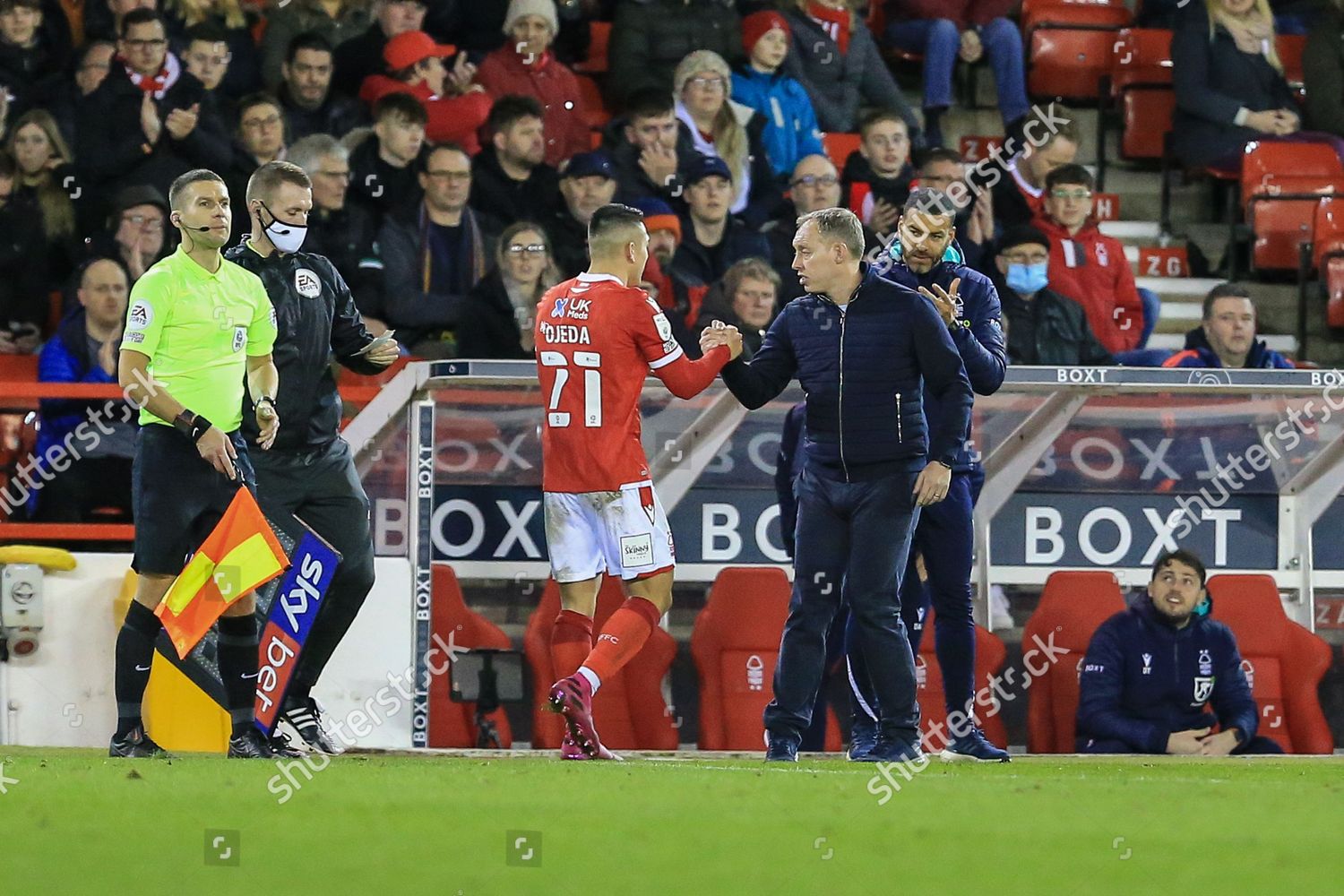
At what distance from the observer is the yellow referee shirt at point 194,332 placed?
6.77 m

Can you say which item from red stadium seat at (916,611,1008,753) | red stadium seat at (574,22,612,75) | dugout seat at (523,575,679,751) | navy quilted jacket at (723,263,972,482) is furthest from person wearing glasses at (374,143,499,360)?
navy quilted jacket at (723,263,972,482)

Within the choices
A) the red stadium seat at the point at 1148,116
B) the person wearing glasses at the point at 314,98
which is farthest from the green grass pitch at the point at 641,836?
the red stadium seat at the point at 1148,116

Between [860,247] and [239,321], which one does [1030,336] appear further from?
[239,321]

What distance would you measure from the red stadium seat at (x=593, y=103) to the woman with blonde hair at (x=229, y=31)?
6.33 feet

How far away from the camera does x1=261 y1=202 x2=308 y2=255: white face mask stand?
7402 mm

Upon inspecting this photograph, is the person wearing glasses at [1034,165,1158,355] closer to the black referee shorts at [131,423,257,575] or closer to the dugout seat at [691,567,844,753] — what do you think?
the dugout seat at [691,567,844,753]

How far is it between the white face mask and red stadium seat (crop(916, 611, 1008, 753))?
342 centimetres

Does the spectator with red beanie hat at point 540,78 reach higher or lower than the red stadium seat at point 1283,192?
higher

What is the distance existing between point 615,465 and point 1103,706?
9.57ft

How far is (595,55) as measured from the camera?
13.7 m

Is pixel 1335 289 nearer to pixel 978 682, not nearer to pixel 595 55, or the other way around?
pixel 978 682

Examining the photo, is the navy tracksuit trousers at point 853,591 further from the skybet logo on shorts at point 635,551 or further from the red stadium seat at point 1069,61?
the red stadium seat at point 1069,61

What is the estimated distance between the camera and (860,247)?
7359mm

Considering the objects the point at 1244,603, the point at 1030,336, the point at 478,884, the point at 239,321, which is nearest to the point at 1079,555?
the point at 1244,603
